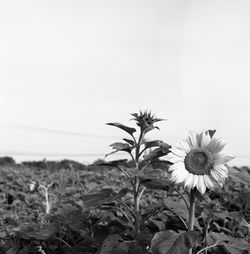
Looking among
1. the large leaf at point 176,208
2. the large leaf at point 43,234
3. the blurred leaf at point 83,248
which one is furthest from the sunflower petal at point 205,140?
the large leaf at point 43,234

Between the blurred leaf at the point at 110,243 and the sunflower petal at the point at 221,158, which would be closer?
the sunflower petal at the point at 221,158

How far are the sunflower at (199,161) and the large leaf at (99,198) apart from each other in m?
0.42

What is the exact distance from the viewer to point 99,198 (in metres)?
2.58

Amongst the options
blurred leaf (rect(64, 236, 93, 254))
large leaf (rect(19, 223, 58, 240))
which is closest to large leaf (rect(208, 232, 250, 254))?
blurred leaf (rect(64, 236, 93, 254))

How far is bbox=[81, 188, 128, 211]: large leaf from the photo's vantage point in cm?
249

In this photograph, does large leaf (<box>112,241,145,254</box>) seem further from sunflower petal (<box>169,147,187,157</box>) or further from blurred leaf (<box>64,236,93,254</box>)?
sunflower petal (<box>169,147,187,157</box>)

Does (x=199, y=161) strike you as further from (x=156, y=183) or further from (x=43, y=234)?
(x=43, y=234)

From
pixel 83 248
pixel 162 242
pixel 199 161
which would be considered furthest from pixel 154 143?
pixel 83 248

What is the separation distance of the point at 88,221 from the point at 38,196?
3694 mm

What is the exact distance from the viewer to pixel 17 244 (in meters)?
3.14

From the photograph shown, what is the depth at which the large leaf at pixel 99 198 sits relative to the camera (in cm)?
249

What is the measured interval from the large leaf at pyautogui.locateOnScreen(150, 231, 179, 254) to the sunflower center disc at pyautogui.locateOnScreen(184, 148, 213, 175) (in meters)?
0.32

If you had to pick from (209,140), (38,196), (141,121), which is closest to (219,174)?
(209,140)

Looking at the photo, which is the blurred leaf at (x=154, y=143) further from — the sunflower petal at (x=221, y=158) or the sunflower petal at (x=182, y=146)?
the sunflower petal at (x=221, y=158)
